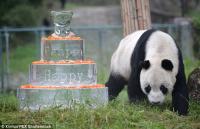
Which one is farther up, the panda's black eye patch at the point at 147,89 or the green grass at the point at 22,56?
the panda's black eye patch at the point at 147,89

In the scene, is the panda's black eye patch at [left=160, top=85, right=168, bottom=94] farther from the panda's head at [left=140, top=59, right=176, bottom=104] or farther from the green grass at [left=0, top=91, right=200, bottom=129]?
the green grass at [left=0, top=91, right=200, bottom=129]

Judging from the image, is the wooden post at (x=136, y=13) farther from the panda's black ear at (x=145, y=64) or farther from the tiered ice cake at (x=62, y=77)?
the tiered ice cake at (x=62, y=77)

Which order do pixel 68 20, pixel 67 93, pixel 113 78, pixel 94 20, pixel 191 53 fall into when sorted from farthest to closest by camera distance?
pixel 94 20 → pixel 191 53 → pixel 113 78 → pixel 68 20 → pixel 67 93

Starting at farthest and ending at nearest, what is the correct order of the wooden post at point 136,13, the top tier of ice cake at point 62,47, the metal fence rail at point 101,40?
1. the metal fence rail at point 101,40
2. the wooden post at point 136,13
3. the top tier of ice cake at point 62,47

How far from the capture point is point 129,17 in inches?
358

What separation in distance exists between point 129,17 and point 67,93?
285 cm

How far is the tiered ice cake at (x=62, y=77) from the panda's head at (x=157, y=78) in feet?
2.26

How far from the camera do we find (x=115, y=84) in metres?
8.57

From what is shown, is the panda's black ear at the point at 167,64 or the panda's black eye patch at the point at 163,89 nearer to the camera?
the panda's black ear at the point at 167,64

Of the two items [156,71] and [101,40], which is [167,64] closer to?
[156,71]

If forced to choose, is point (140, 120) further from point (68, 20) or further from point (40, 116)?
point (68, 20)

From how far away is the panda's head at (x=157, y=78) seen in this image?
710 centimetres

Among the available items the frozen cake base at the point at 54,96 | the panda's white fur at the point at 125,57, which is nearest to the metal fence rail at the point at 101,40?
the panda's white fur at the point at 125,57

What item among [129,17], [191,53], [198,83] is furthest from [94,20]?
[198,83]
